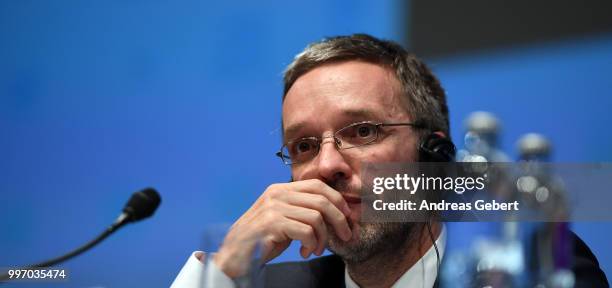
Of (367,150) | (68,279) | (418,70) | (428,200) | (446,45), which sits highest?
(446,45)

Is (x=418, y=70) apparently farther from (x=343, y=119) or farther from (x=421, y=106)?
(x=343, y=119)

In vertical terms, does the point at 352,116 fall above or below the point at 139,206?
above

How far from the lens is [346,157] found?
1.46m

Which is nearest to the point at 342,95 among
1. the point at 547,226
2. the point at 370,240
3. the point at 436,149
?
the point at 436,149

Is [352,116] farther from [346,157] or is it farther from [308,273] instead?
[308,273]

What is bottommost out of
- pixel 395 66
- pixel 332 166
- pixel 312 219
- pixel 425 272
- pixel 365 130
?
pixel 425 272

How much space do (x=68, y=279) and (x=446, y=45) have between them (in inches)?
66.2

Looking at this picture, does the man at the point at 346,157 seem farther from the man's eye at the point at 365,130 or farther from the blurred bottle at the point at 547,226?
the blurred bottle at the point at 547,226

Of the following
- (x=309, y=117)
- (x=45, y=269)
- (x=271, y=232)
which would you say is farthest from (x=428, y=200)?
(x=45, y=269)

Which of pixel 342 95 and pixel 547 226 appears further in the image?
pixel 342 95

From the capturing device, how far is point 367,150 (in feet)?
4.88

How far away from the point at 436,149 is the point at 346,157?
225mm

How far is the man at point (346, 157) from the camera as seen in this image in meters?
1.31

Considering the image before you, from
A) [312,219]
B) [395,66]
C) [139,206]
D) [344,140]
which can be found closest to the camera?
[312,219]
